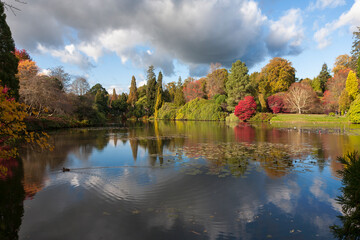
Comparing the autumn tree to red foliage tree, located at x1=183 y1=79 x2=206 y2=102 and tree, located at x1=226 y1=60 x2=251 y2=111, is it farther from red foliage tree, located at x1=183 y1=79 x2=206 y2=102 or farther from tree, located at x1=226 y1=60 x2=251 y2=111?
tree, located at x1=226 y1=60 x2=251 y2=111

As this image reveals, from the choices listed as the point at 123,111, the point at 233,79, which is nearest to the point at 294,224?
the point at 233,79

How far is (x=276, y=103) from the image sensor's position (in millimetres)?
41469

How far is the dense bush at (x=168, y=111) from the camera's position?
58.3 m

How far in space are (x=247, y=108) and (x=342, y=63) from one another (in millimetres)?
29663

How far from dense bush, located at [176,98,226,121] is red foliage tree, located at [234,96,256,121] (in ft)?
22.2

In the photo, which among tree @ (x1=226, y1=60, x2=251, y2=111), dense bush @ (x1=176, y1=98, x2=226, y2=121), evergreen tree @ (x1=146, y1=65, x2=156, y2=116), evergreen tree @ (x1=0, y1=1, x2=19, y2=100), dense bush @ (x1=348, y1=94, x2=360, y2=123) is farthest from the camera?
evergreen tree @ (x1=146, y1=65, x2=156, y2=116)

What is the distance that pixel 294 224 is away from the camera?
3.62 m

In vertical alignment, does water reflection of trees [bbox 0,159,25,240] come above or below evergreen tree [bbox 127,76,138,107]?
Result: below

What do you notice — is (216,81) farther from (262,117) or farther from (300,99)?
(300,99)

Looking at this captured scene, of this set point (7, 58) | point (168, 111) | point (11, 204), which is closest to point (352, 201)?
point (11, 204)

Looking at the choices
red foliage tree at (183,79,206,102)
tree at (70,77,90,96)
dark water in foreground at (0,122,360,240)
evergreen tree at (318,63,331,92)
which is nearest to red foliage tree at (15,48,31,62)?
tree at (70,77,90,96)

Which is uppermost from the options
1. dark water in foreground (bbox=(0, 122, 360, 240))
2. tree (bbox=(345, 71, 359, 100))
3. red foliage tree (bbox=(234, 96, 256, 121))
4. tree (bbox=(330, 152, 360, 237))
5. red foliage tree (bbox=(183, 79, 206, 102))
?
red foliage tree (bbox=(183, 79, 206, 102))

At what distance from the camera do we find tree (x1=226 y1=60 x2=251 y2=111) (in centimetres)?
4391

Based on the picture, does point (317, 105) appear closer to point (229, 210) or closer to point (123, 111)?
point (229, 210)
